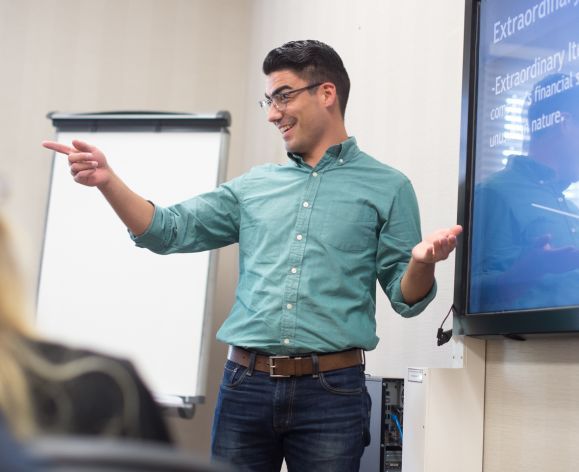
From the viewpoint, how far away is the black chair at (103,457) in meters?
0.45

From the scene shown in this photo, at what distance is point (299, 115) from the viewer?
Answer: 6.77 feet

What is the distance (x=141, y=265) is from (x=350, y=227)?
2.06m

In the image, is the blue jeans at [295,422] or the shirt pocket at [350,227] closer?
the blue jeans at [295,422]

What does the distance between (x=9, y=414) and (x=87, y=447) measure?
131 millimetres

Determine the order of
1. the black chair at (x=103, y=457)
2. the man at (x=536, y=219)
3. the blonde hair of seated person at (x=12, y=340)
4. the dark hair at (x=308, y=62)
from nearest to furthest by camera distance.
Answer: the black chair at (x=103, y=457)
the blonde hair of seated person at (x=12, y=340)
the man at (x=536, y=219)
the dark hair at (x=308, y=62)

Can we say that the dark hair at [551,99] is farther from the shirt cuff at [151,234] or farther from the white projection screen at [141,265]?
the white projection screen at [141,265]

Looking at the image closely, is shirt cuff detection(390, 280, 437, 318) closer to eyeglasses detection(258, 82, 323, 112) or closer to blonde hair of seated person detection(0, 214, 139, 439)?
eyeglasses detection(258, 82, 323, 112)

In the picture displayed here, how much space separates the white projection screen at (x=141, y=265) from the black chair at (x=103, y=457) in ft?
10.6

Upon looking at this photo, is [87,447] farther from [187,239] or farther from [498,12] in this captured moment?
[498,12]

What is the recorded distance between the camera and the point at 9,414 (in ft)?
1.84

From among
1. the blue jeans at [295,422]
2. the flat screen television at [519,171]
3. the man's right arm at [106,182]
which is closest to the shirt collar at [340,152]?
the flat screen television at [519,171]

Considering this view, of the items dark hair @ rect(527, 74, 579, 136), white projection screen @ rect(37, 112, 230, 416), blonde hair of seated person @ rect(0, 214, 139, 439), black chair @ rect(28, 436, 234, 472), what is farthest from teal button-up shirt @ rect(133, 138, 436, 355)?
white projection screen @ rect(37, 112, 230, 416)

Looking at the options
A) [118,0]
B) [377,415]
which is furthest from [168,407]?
[118,0]

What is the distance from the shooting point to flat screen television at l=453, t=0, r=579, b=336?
1692 mm
